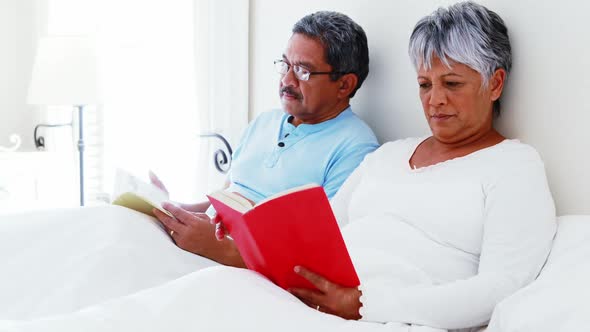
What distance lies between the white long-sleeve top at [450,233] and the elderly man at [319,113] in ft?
1.06

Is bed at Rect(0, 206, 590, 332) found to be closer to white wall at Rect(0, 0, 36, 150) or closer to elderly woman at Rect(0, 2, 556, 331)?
elderly woman at Rect(0, 2, 556, 331)

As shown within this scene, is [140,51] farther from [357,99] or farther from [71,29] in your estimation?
[357,99]

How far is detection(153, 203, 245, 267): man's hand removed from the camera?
1646 mm

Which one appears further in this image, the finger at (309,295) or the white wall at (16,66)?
the white wall at (16,66)

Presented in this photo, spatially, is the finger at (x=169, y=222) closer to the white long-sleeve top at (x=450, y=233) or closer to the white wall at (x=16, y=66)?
the white long-sleeve top at (x=450, y=233)

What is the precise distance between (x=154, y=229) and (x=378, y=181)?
55cm

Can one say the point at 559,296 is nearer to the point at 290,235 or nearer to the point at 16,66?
the point at 290,235

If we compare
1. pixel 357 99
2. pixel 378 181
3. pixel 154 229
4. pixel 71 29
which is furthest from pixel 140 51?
pixel 378 181

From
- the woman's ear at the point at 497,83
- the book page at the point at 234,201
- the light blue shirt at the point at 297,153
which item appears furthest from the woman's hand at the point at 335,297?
the light blue shirt at the point at 297,153

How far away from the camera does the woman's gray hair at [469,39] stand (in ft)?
4.52

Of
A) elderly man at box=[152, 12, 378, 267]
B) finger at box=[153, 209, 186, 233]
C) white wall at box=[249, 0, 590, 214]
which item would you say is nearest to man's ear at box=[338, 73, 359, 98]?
elderly man at box=[152, 12, 378, 267]

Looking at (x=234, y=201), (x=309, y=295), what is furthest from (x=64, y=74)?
(x=309, y=295)

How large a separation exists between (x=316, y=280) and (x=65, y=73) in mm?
1828

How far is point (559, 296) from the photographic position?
99 centimetres
